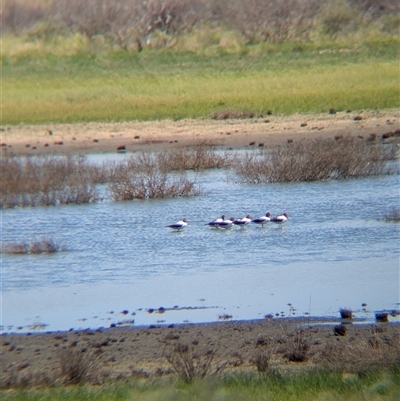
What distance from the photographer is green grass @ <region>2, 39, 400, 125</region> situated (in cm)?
2641

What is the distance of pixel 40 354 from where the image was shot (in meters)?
8.25

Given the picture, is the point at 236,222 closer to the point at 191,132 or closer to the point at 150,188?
the point at 150,188

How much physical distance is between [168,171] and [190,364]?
467 inches

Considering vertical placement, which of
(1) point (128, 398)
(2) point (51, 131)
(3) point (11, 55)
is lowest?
(2) point (51, 131)

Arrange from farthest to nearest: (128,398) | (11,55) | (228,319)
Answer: (11,55) → (228,319) → (128,398)

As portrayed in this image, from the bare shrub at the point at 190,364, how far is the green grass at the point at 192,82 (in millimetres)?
18808

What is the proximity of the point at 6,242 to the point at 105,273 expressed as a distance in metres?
2.68

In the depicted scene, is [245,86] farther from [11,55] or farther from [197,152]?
[197,152]

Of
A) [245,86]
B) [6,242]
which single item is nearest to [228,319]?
[6,242]

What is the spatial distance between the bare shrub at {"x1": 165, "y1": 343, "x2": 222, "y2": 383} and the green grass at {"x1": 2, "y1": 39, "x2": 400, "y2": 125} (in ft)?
61.7

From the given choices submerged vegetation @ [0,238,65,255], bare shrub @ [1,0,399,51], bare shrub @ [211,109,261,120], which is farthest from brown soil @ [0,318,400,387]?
bare shrub @ [1,0,399,51]

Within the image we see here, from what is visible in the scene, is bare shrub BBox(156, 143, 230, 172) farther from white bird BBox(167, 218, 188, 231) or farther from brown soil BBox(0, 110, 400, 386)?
brown soil BBox(0, 110, 400, 386)

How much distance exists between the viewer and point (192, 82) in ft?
93.3

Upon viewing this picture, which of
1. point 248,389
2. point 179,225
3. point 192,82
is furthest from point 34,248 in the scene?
point 192,82
